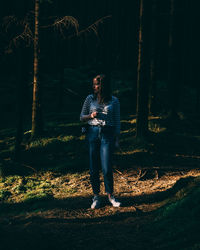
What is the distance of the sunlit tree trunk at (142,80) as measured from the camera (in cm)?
952

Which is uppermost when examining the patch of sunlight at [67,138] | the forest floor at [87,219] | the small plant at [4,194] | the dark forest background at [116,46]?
the dark forest background at [116,46]

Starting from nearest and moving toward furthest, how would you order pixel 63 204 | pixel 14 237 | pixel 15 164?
pixel 14 237, pixel 63 204, pixel 15 164

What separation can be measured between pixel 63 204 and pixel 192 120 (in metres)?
9.40

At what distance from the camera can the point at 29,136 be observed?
11.9m

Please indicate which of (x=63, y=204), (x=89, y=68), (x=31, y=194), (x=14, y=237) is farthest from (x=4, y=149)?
(x=89, y=68)

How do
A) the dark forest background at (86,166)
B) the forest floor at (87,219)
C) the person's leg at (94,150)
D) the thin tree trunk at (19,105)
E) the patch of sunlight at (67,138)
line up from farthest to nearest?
the patch of sunlight at (67,138), the thin tree trunk at (19,105), the person's leg at (94,150), the dark forest background at (86,166), the forest floor at (87,219)

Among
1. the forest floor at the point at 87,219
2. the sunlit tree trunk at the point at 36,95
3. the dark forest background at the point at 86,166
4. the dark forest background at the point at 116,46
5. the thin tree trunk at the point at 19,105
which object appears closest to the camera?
the forest floor at the point at 87,219

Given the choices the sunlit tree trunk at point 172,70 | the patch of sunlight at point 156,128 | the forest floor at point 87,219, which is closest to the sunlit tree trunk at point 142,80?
the patch of sunlight at point 156,128

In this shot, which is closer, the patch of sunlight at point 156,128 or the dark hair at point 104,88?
the dark hair at point 104,88

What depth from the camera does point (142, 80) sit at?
9.77 metres

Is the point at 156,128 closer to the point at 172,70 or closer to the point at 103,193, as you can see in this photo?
the point at 172,70

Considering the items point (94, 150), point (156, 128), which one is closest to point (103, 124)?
point (94, 150)

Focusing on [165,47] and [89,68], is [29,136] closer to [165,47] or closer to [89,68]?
[89,68]

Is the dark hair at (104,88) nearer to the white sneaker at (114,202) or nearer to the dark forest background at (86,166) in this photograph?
the white sneaker at (114,202)
